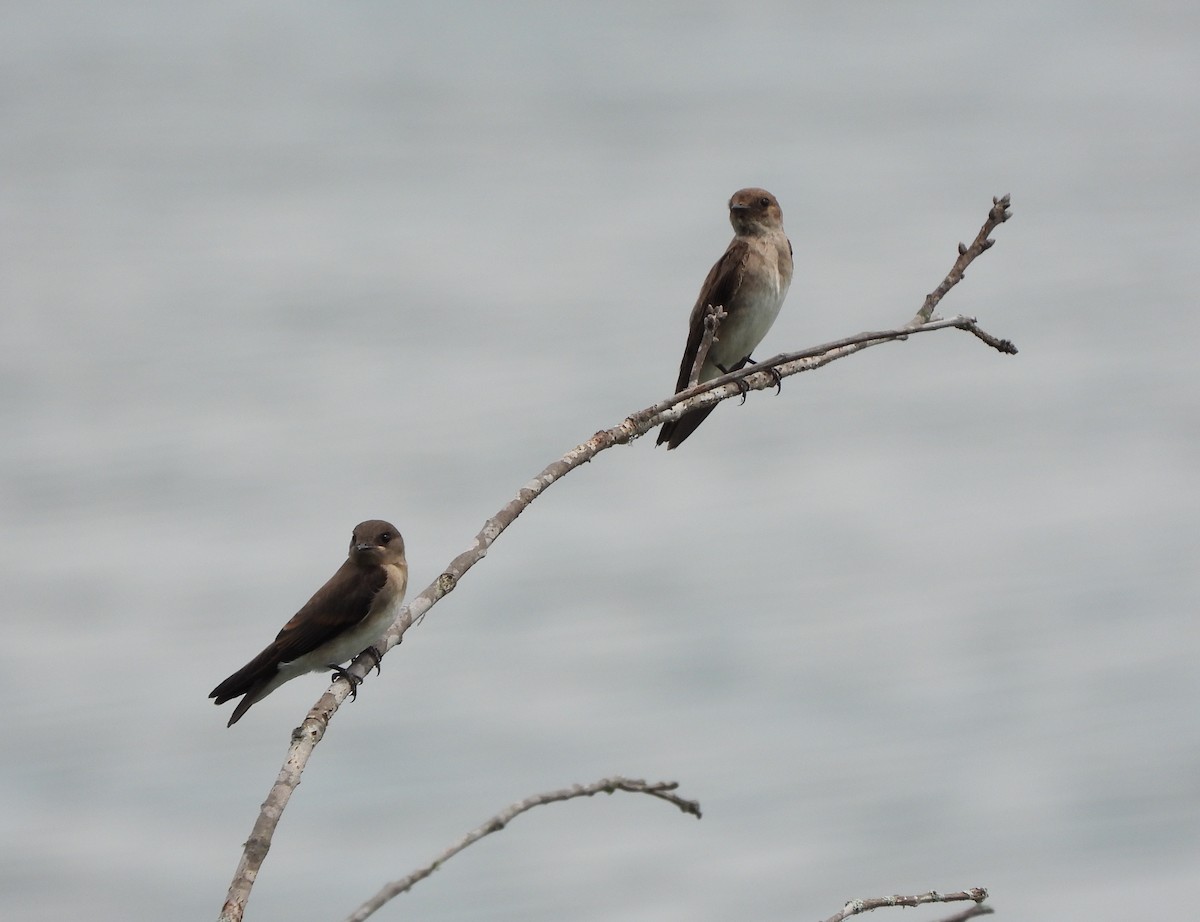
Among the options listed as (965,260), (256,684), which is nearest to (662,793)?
(965,260)

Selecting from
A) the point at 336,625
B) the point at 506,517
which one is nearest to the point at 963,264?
the point at 506,517

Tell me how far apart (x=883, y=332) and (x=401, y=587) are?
10.6 ft

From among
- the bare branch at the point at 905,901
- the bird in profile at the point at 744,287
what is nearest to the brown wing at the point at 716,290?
the bird in profile at the point at 744,287

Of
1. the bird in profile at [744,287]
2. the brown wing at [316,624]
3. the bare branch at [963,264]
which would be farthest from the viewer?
the bird in profile at [744,287]

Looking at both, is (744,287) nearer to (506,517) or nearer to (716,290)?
(716,290)

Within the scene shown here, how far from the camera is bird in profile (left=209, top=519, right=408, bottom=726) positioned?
6.23 metres

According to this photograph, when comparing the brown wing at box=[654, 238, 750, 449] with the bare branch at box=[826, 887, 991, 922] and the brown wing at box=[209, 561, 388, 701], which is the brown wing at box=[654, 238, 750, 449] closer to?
the brown wing at box=[209, 561, 388, 701]

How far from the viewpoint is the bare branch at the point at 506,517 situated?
2.53 meters

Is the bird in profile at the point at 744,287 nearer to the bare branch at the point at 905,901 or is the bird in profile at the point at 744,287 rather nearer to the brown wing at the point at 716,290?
the brown wing at the point at 716,290

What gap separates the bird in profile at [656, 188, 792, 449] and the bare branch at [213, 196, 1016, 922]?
116 inches

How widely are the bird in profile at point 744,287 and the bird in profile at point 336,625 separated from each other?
2.00 metres

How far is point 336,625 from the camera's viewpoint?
6.41m

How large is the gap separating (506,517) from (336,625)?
3.00 meters

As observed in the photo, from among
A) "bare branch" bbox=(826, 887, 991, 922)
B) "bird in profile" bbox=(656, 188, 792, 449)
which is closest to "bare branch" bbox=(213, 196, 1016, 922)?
"bare branch" bbox=(826, 887, 991, 922)
